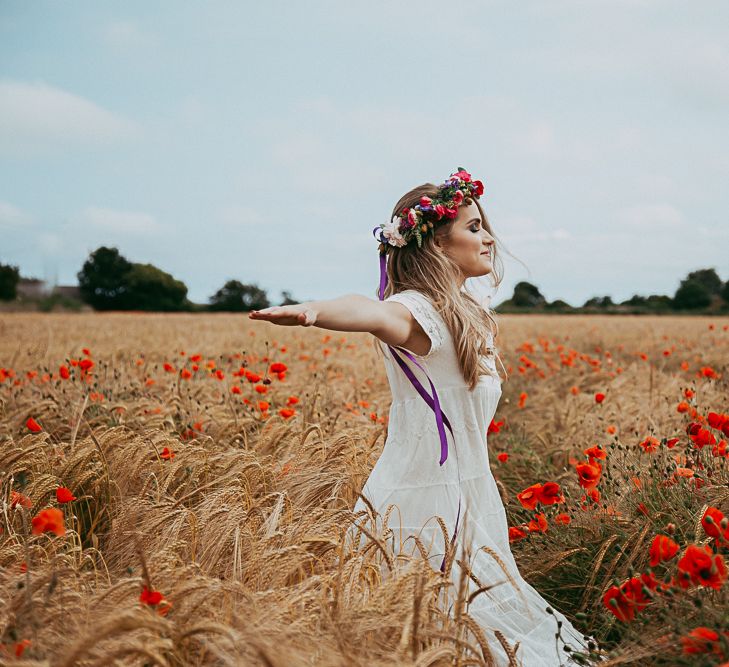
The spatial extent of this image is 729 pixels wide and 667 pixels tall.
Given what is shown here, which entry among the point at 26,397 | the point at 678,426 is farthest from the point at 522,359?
the point at 26,397

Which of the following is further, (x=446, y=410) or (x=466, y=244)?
(x=466, y=244)

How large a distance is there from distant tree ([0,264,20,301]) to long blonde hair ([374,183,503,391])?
1957 inches

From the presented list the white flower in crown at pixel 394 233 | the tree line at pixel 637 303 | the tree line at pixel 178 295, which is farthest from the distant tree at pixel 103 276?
the white flower in crown at pixel 394 233

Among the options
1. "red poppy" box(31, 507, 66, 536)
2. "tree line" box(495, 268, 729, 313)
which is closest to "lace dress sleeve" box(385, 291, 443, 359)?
"red poppy" box(31, 507, 66, 536)

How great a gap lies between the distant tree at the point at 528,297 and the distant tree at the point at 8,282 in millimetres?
35844

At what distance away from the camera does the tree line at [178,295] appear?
47.4 m

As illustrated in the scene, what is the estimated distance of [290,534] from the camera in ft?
7.82

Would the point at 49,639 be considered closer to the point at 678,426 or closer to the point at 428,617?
the point at 428,617

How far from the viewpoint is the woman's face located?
277 cm

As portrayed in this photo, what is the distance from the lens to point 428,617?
183cm

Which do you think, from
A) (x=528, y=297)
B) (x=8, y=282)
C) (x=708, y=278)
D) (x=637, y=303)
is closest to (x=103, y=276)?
(x=8, y=282)

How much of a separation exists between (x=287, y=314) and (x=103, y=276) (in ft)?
193

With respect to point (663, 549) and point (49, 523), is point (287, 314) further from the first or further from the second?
point (663, 549)

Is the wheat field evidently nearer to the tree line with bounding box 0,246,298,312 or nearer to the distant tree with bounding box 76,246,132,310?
the tree line with bounding box 0,246,298,312
